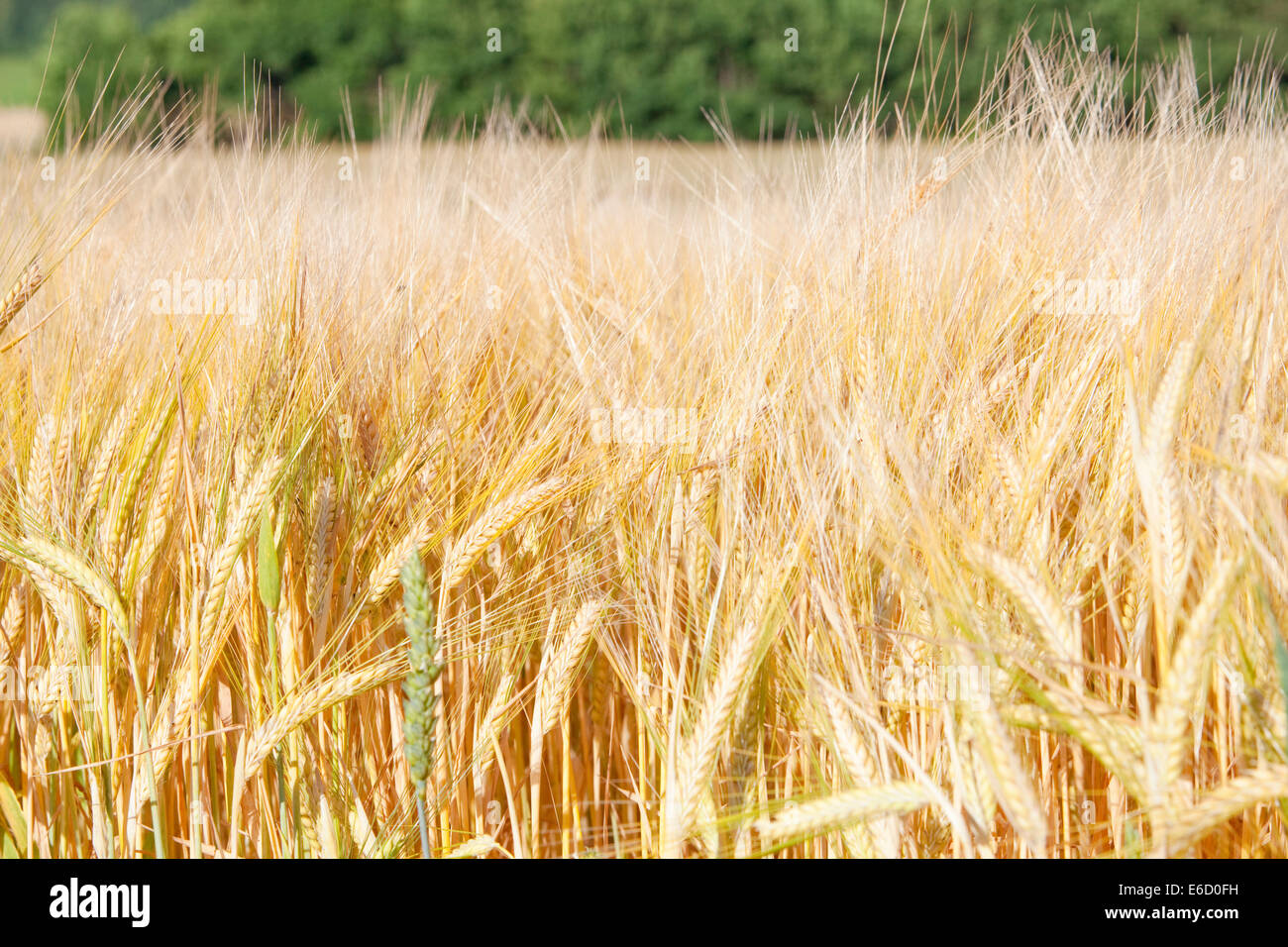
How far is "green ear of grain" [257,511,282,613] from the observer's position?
62 centimetres

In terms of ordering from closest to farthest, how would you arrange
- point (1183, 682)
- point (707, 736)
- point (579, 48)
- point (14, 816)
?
point (1183, 682) < point (707, 736) < point (14, 816) < point (579, 48)

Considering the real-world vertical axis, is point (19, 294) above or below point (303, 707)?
above

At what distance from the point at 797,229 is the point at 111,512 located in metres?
0.72

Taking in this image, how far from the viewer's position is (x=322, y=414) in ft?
2.37

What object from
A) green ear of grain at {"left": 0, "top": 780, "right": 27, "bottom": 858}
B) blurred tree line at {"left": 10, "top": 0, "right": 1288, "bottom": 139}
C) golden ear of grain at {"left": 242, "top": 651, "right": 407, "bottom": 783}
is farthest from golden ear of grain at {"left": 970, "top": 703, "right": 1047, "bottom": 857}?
blurred tree line at {"left": 10, "top": 0, "right": 1288, "bottom": 139}

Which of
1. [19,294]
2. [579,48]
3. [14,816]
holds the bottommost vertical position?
[14,816]

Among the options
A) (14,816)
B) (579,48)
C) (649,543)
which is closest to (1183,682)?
(649,543)

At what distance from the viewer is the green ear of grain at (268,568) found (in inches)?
24.4

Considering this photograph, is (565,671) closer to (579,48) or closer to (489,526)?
(489,526)

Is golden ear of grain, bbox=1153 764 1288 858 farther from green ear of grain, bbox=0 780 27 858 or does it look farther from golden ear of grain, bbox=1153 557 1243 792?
green ear of grain, bbox=0 780 27 858

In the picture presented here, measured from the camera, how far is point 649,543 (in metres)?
0.74

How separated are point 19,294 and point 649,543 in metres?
0.50

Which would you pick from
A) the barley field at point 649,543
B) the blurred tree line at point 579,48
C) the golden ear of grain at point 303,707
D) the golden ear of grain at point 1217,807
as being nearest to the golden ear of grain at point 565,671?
the barley field at point 649,543
